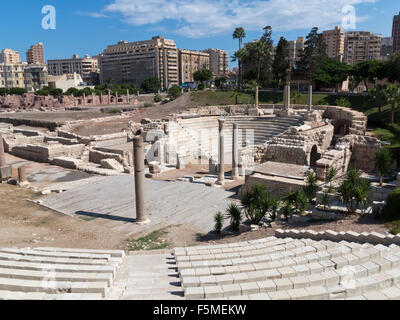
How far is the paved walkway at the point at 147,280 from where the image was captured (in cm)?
749

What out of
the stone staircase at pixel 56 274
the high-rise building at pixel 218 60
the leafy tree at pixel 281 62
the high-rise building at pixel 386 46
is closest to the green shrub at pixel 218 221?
the stone staircase at pixel 56 274

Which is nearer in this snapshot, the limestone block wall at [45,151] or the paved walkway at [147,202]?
the paved walkway at [147,202]

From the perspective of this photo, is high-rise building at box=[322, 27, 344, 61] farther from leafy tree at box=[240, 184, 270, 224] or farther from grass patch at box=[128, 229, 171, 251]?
grass patch at box=[128, 229, 171, 251]

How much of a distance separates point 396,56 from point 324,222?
47.7m

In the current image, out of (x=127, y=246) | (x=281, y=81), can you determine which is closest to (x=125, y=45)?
(x=281, y=81)

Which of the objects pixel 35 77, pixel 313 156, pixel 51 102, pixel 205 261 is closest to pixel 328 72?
pixel 313 156

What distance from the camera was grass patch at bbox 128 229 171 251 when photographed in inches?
500

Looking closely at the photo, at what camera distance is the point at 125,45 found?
15688 centimetres

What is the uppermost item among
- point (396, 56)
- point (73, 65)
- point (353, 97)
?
point (73, 65)

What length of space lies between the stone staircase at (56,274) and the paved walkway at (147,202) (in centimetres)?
471

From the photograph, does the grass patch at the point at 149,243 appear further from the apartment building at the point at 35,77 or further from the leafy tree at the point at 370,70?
the apartment building at the point at 35,77

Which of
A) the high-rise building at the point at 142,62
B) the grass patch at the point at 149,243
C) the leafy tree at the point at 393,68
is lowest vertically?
the grass patch at the point at 149,243

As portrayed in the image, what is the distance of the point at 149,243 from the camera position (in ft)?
43.2
